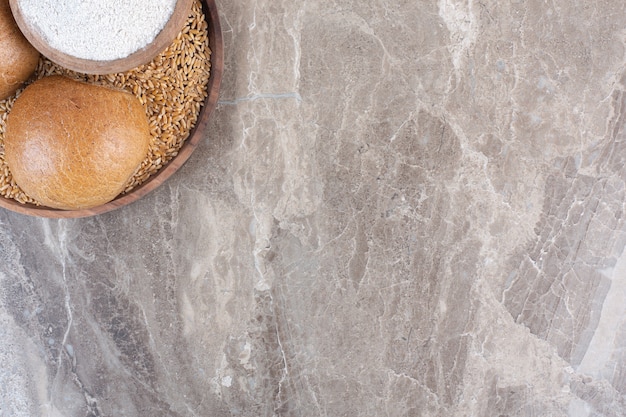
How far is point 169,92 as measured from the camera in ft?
3.29

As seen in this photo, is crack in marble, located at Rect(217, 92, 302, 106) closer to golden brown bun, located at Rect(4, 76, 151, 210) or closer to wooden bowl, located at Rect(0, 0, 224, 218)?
wooden bowl, located at Rect(0, 0, 224, 218)

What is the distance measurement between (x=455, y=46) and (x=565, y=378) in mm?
690

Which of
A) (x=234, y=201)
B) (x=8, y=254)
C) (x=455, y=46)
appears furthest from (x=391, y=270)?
(x=8, y=254)

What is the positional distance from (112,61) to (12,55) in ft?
0.53

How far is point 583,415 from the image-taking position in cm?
115

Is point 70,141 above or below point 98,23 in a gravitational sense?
below

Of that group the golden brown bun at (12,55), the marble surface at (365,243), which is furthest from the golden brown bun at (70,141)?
the marble surface at (365,243)

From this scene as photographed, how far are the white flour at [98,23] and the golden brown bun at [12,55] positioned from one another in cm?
5

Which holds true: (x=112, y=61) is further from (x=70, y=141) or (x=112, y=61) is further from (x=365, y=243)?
(x=365, y=243)

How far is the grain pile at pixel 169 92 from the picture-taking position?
3.21ft

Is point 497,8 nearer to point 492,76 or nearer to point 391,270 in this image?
point 492,76

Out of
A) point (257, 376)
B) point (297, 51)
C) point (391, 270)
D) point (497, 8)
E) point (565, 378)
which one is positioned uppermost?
point (497, 8)

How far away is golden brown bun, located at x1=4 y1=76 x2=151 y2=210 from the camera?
0.85 metres

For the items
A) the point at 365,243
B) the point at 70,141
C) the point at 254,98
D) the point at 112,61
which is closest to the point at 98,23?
A: the point at 112,61
